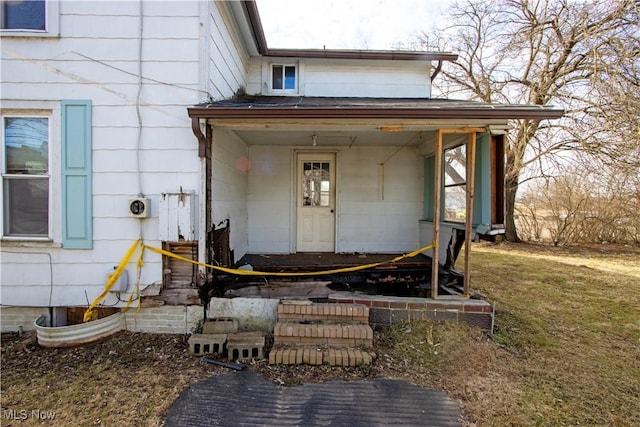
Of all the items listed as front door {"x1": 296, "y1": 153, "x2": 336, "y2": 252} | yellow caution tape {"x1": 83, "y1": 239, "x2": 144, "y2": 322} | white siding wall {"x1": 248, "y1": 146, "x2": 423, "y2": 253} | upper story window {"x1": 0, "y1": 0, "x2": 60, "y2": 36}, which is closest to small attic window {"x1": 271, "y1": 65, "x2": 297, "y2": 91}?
front door {"x1": 296, "y1": 153, "x2": 336, "y2": 252}

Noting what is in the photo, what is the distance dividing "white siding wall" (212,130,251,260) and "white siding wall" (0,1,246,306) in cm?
52

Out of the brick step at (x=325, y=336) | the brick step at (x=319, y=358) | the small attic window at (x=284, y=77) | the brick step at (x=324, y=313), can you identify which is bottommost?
the brick step at (x=319, y=358)

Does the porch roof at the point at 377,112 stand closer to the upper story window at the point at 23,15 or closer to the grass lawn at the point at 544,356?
the upper story window at the point at 23,15

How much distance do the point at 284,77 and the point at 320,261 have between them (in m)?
3.84

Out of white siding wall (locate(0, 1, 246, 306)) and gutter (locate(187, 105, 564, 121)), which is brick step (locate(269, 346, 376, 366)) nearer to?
white siding wall (locate(0, 1, 246, 306))

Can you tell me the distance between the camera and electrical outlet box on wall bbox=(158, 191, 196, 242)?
352 centimetres

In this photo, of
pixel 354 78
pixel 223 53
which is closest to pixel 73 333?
pixel 223 53

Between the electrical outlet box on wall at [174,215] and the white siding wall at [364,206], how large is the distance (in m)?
2.52

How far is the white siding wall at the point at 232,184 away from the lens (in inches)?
160

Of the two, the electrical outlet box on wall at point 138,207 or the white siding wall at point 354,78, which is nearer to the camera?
the electrical outlet box on wall at point 138,207

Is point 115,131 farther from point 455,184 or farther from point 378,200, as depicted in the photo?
point 455,184

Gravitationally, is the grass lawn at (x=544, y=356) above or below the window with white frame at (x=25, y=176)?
below

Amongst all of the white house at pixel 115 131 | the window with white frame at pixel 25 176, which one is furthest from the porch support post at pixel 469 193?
the window with white frame at pixel 25 176

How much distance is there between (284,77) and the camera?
6.37m
